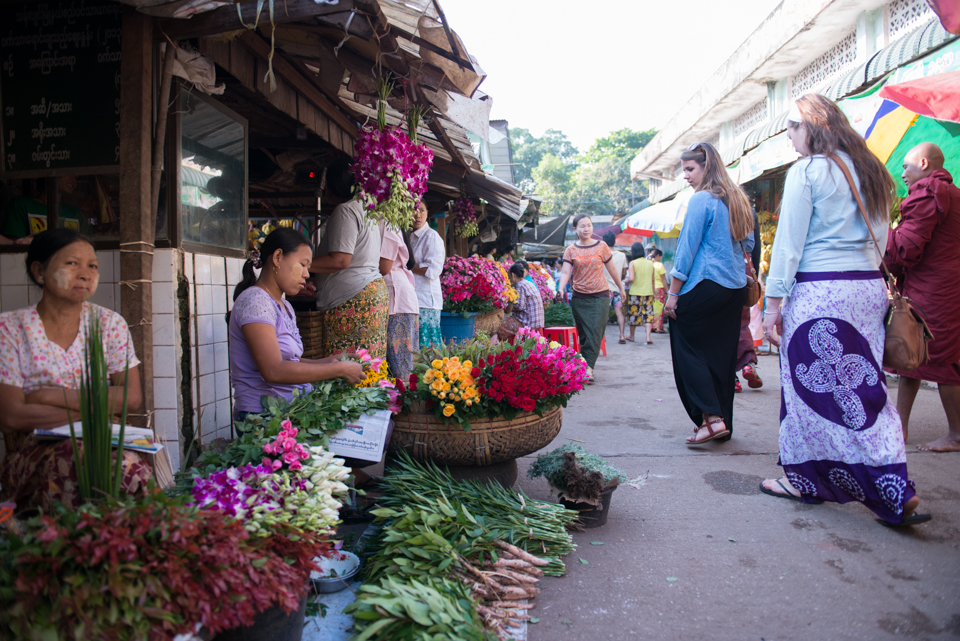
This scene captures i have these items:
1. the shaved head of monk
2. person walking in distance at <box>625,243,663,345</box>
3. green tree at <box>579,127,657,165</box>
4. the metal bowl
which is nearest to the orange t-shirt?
the shaved head of monk

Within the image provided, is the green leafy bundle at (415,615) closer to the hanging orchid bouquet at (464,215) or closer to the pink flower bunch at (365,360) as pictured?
the pink flower bunch at (365,360)

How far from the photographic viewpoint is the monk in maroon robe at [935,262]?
4.18 meters

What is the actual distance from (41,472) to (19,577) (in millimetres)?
846

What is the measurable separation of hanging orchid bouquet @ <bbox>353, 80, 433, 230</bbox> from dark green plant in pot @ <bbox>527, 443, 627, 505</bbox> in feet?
6.31

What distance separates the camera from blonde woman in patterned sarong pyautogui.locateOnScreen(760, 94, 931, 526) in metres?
3.04

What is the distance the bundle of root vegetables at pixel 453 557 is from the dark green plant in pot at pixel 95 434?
86 centimetres

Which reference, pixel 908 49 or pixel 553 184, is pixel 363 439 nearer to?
pixel 908 49

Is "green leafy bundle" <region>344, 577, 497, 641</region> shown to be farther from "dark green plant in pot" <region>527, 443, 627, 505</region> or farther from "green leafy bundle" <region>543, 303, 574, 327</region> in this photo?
"green leafy bundle" <region>543, 303, 574, 327</region>

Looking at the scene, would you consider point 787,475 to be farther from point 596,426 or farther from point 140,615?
point 140,615

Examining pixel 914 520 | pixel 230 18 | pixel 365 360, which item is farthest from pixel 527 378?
pixel 230 18

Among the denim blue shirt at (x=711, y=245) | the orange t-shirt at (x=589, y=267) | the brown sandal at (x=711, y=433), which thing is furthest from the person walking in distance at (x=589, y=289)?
the denim blue shirt at (x=711, y=245)

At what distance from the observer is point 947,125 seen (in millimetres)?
5344

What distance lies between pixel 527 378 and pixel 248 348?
1.35 m

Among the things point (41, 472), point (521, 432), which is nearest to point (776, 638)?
point (521, 432)
